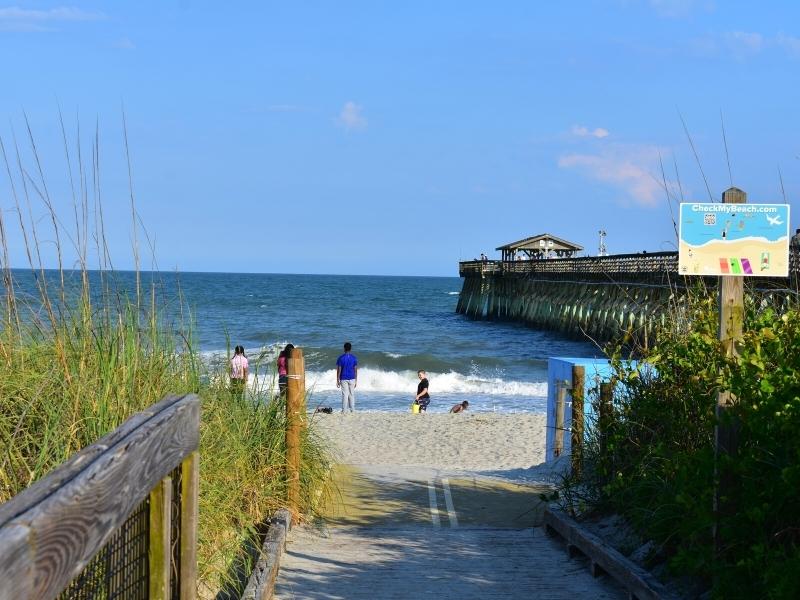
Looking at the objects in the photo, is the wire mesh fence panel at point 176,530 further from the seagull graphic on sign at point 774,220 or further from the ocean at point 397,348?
the seagull graphic on sign at point 774,220

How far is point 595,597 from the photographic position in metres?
5.08

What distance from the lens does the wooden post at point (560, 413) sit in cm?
934

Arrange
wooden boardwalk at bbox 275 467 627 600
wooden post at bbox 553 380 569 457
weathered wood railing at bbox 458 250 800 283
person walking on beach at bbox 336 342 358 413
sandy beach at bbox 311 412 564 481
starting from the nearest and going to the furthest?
wooden boardwalk at bbox 275 467 627 600
wooden post at bbox 553 380 569 457
sandy beach at bbox 311 412 564 481
person walking on beach at bbox 336 342 358 413
weathered wood railing at bbox 458 250 800 283

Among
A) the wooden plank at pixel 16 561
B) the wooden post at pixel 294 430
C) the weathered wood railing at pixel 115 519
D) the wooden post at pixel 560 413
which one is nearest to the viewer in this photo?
the wooden plank at pixel 16 561

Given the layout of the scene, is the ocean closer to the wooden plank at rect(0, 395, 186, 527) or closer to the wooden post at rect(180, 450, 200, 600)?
the wooden post at rect(180, 450, 200, 600)

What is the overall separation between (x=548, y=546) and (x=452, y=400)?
1877cm

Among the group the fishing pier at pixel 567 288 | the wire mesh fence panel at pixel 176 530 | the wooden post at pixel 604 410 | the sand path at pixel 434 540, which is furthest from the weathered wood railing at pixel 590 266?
the wire mesh fence panel at pixel 176 530

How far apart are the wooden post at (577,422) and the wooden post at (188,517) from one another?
12.4 ft

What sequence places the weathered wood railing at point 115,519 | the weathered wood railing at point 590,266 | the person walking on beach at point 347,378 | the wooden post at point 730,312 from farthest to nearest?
the weathered wood railing at point 590,266 → the person walking on beach at point 347,378 → the wooden post at point 730,312 → the weathered wood railing at point 115,519

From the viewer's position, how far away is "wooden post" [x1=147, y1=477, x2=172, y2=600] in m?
2.83

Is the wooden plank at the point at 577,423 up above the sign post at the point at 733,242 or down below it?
below

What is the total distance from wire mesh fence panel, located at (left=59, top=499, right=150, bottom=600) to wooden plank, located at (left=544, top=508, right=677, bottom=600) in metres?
2.47

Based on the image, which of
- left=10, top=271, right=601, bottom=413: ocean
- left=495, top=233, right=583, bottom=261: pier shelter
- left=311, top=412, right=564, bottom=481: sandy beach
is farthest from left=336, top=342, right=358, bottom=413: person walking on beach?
left=495, top=233, right=583, bottom=261: pier shelter

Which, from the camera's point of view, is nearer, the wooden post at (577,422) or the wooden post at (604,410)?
the wooden post at (604,410)
